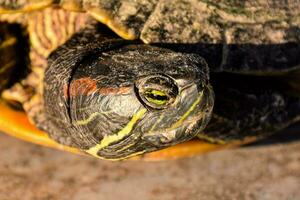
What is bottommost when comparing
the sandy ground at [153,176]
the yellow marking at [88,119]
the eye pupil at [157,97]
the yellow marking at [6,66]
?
the sandy ground at [153,176]

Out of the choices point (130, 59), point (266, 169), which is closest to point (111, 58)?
point (130, 59)

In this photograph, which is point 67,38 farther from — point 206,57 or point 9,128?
point 206,57

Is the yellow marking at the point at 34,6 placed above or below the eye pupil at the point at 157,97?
above

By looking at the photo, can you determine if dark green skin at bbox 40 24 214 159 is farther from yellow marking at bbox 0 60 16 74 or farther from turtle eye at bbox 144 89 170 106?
yellow marking at bbox 0 60 16 74

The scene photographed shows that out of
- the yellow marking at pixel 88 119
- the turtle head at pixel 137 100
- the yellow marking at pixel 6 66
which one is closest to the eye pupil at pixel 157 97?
the turtle head at pixel 137 100

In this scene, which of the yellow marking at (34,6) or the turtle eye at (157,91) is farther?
the yellow marking at (34,6)

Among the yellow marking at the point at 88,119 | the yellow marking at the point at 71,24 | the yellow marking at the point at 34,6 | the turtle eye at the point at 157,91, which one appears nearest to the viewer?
the turtle eye at the point at 157,91

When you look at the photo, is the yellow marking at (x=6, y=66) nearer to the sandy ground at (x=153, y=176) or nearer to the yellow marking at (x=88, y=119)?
the sandy ground at (x=153, y=176)
